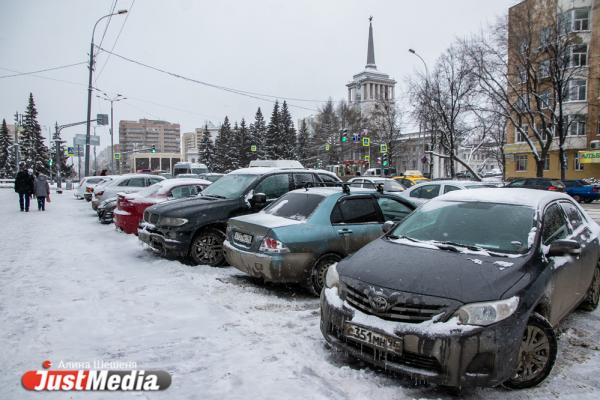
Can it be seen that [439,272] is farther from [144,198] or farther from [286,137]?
[286,137]

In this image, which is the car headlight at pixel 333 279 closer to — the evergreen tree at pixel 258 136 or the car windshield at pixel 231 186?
the car windshield at pixel 231 186

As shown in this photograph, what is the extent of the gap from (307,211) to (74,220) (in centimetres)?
1169

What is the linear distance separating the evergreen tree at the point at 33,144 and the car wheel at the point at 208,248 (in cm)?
5936

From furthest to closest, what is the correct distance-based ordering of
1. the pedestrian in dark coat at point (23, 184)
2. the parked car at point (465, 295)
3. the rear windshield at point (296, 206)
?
the pedestrian in dark coat at point (23, 184)
the rear windshield at point (296, 206)
the parked car at point (465, 295)

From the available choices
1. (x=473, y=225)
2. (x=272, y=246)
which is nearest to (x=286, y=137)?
(x=272, y=246)

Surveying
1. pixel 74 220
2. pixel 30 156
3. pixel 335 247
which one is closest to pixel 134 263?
pixel 335 247

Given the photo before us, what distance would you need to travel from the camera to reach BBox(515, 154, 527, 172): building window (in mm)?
44312

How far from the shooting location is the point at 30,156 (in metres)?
57.1

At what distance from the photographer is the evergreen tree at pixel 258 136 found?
216 ft

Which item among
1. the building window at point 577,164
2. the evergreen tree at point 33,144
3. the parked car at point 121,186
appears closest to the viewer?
the parked car at point 121,186

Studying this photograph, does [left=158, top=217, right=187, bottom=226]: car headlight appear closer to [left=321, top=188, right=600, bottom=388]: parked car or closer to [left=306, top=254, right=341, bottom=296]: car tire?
[left=306, top=254, right=341, bottom=296]: car tire

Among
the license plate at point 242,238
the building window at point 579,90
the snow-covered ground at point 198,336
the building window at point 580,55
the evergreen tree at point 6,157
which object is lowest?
the snow-covered ground at point 198,336

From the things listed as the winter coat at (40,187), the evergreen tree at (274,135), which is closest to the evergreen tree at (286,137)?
the evergreen tree at (274,135)

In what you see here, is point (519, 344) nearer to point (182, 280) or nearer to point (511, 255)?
point (511, 255)
